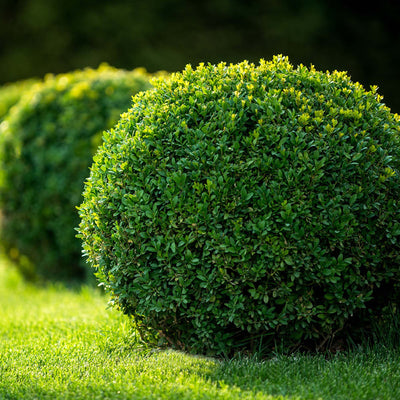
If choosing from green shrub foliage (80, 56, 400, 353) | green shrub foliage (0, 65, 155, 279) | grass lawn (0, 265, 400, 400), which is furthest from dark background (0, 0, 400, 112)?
grass lawn (0, 265, 400, 400)

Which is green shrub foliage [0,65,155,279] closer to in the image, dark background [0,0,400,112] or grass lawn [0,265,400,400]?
grass lawn [0,265,400,400]

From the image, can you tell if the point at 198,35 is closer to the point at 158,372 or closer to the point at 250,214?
the point at 250,214

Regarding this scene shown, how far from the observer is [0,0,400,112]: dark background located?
43.0 ft

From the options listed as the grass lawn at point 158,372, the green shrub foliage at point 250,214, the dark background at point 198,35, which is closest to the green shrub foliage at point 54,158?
the grass lawn at point 158,372

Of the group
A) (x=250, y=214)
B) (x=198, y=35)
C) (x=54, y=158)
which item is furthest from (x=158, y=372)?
(x=198, y=35)

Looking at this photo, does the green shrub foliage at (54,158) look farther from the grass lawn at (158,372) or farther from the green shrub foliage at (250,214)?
the green shrub foliage at (250,214)

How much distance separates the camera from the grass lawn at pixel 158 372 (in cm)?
317

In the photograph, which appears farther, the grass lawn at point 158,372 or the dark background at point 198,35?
the dark background at point 198,35

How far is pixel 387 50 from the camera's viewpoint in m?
12.9

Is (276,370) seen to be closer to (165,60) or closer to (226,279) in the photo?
(226,279)

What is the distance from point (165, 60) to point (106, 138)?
36.0 ft

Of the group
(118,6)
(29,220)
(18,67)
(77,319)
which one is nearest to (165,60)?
(118,6)

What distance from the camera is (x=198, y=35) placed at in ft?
49.5

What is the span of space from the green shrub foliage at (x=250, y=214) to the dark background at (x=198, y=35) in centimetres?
905
